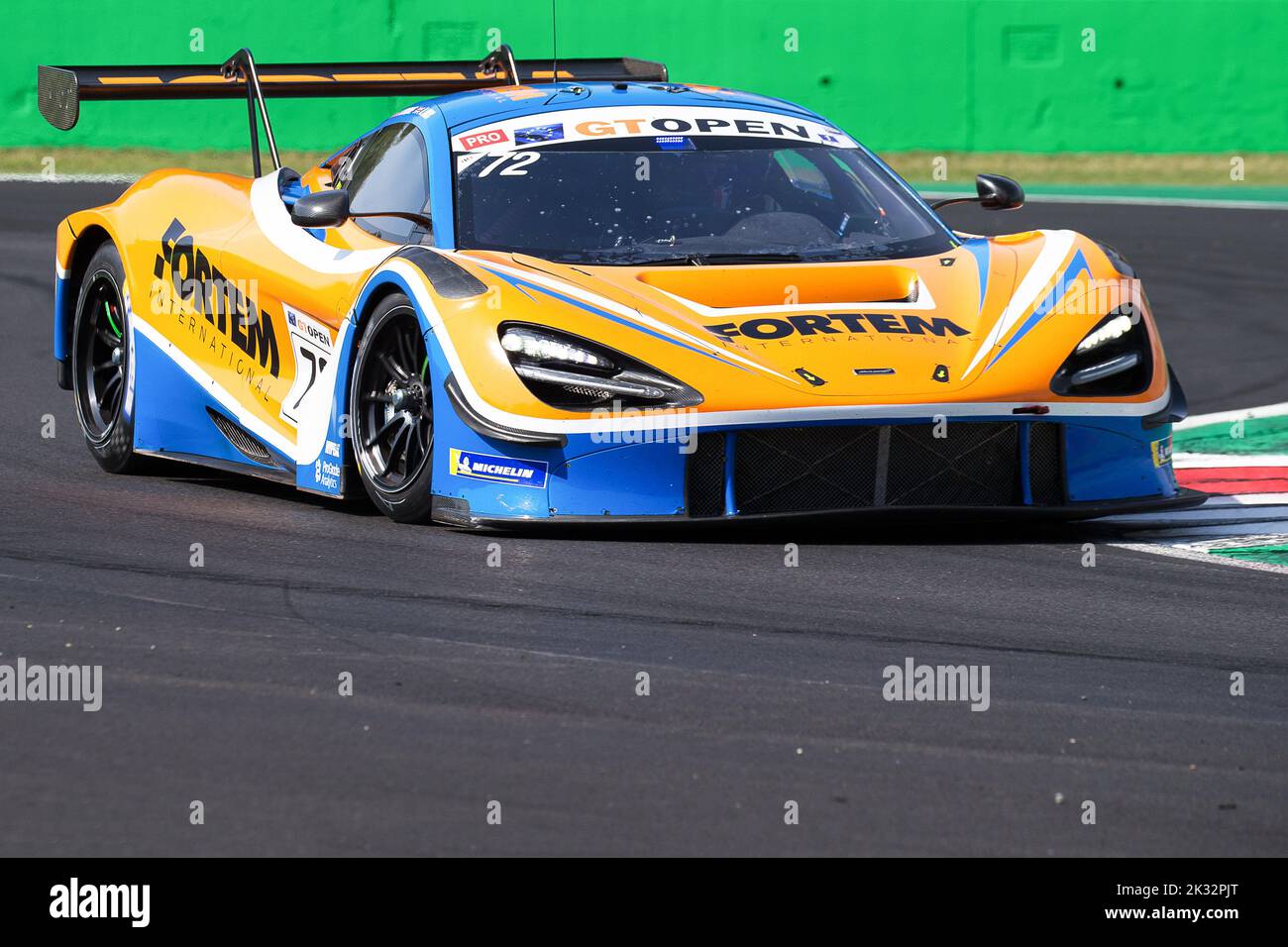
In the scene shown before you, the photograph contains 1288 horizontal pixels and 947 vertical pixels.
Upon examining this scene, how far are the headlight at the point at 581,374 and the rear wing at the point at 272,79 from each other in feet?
8.11

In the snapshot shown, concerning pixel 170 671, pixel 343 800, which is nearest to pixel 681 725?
pixel 343 800

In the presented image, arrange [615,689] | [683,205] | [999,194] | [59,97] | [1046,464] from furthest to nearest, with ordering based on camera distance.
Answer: [59,97], [999,194], [683,205], [1046,464], [615,689]

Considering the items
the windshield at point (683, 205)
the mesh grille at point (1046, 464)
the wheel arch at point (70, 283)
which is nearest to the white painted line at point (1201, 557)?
the mesh grille at point (1046, 464)

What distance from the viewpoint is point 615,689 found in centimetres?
449

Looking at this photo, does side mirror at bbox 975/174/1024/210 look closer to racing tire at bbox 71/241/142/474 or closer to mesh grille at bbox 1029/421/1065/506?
mesh grille at bbox 1029/421/1065/506

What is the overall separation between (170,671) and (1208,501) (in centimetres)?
387

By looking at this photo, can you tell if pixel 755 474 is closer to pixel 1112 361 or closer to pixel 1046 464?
pixel 1046 464

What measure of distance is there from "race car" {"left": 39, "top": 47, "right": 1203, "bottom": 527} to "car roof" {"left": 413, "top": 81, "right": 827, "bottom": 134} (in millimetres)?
18

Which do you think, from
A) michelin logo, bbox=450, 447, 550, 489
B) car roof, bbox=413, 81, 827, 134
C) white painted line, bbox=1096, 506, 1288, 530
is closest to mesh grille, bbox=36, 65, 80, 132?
car roof, bbox=413, 81, 827, 134

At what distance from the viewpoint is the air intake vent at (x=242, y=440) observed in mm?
7145

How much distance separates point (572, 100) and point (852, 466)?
2.07m

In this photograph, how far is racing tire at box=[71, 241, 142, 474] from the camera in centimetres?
771

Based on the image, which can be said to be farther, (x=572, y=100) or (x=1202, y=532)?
(x=572, y=100)

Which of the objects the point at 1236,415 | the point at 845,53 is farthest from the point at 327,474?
the point at 845,53
